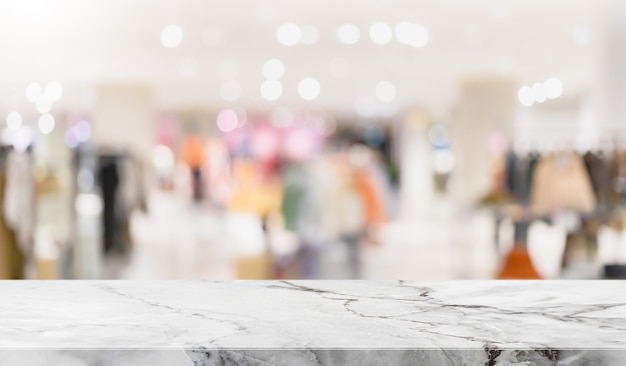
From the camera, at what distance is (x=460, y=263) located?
37.4 feet

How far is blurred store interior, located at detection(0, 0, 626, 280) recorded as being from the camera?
7332 millimetres

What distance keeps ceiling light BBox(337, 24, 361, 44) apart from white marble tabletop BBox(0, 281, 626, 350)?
8.02 m

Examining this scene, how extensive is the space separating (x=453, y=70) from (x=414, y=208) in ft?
24.3

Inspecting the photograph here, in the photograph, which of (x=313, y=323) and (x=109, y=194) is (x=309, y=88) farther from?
(x=313, y=323)

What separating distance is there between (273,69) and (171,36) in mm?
4021

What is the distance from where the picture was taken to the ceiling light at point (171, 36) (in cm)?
977

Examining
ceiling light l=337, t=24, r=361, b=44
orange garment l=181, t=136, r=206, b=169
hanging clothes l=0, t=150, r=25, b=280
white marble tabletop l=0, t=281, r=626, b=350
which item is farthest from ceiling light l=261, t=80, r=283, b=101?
white marble tabletop l=0, t=281, r=626, b=350

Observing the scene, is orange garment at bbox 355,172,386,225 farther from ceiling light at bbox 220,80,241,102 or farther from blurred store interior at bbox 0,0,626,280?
ceiling light at bbox 220,80,241,102

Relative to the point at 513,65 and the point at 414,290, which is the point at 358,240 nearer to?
the point at 513,65

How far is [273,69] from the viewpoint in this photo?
560 inches

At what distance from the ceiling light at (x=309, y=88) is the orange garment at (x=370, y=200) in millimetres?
6114

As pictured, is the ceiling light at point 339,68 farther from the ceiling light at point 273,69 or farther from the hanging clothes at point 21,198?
the hanging clothes at point 21,198

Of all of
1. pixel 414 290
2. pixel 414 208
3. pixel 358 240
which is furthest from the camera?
pixel 414 208

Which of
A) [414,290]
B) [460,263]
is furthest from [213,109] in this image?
[414,290]
